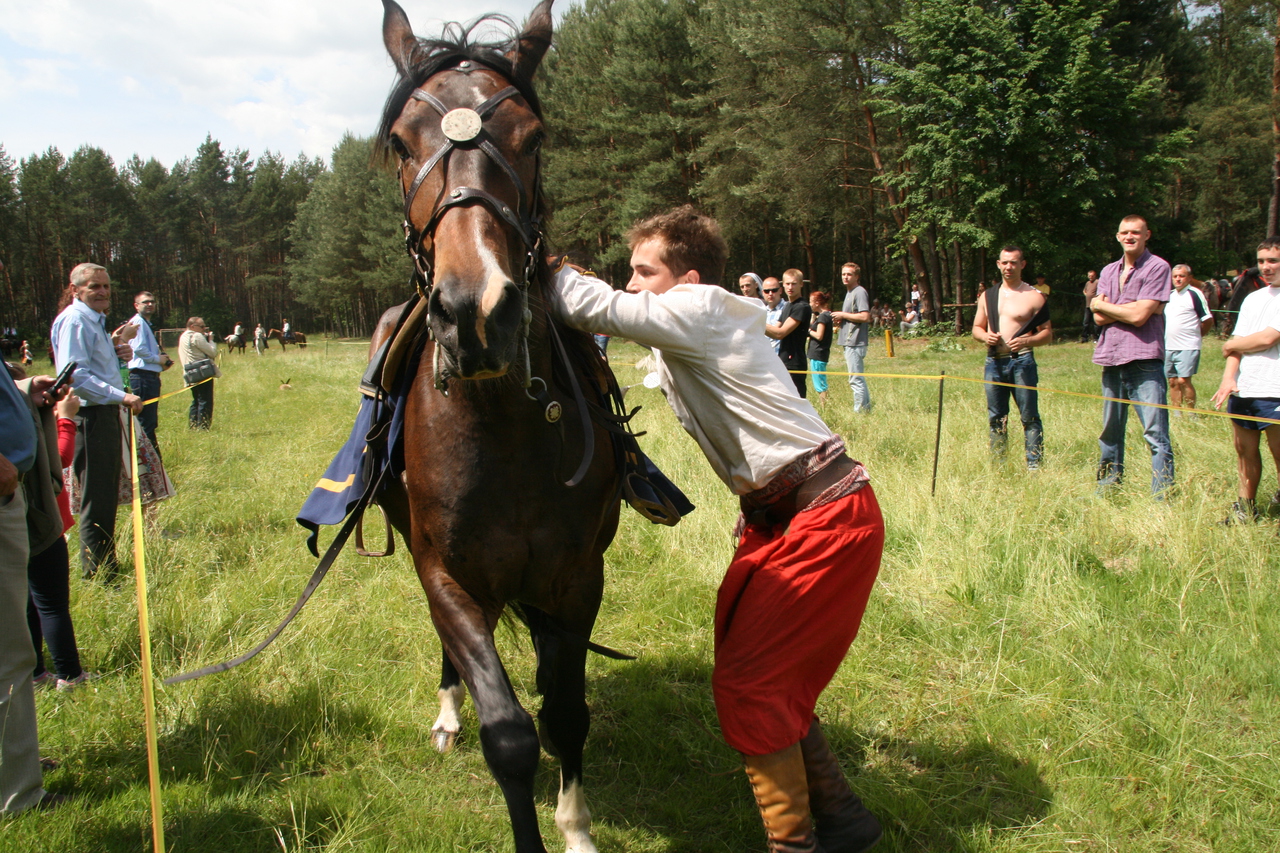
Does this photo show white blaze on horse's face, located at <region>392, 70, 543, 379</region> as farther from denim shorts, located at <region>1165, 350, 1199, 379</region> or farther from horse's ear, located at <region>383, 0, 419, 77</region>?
denim shorts, located at <region>1165, 350, 1199, 379</region>

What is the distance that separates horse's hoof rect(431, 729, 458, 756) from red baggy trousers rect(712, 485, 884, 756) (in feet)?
5.14

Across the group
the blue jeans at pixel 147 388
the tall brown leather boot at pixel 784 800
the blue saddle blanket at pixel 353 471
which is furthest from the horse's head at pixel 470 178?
the blue jeans at pixel 147 388

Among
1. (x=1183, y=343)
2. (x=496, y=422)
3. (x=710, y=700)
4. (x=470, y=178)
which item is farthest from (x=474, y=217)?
(x=1183, y=343)

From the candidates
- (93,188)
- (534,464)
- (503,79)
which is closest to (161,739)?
(534,464)

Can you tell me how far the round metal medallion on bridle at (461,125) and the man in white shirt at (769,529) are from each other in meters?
0.48

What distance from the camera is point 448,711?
332 cm

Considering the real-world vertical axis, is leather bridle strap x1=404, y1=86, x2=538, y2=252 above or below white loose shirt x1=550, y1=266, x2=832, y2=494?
above

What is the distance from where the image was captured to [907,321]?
86.2 ft

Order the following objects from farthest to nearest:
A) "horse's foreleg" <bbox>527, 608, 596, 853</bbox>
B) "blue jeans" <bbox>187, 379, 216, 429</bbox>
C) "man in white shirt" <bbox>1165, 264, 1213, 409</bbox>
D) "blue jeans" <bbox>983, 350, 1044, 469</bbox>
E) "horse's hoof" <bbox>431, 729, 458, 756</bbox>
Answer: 1. "blue jeans" <bbox>187, 379, 216, 429</bbox>
2. "man in white shirt" <bbox>1165, 264, 1213, 409</bbox>
3. "blue jeans" <bbox>983, 350, 1044, 469</bbox>
4. "horse's hoof" <bbox>431, 729, 458, 756</bbox>
5. "horse's foreleg" <bbox>527, 608, 596, 853</bbox>

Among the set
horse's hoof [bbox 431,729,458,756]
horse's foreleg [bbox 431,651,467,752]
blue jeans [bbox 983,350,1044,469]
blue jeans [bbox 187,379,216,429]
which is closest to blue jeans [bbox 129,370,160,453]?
blue jeans [bbox 187,379,216,429]

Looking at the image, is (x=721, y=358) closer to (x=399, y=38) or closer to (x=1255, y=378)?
(x=399, y=38)

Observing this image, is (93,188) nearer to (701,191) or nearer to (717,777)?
(701,191)

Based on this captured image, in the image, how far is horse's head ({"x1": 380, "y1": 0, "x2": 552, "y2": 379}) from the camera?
164 centimetres

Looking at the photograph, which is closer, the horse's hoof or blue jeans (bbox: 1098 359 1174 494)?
the horse's hoof
